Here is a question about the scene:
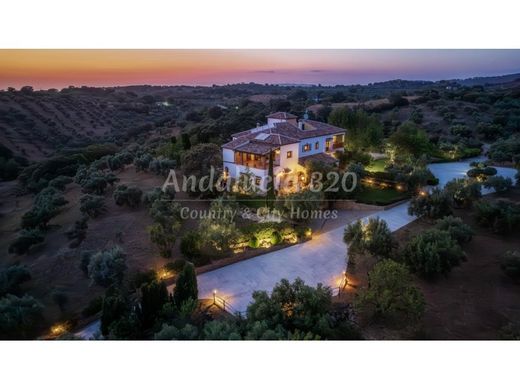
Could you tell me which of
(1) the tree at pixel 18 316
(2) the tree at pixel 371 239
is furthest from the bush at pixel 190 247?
(2) the tree at pixel 371 239

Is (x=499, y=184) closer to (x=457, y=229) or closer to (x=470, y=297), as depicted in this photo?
(x=457, y=229)

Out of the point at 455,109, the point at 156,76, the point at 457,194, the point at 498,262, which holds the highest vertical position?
the point at 156,76

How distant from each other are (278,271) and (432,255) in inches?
244

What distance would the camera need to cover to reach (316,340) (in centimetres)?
905

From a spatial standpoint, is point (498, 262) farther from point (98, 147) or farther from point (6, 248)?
point (98, 147)

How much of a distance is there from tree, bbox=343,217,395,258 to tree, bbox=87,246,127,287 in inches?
392

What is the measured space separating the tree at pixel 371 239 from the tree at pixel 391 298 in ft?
9.24

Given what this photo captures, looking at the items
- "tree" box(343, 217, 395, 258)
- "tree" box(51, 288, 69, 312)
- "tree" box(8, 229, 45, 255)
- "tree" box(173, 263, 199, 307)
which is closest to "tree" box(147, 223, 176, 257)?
"tree" box(51, 288, 69, 312)

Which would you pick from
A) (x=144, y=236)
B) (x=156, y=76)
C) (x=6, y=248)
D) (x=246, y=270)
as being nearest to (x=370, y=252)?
(x=246, y=270)

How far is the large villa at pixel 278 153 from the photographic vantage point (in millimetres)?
23031

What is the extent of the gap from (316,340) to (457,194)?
15.5m

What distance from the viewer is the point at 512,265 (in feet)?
42.6

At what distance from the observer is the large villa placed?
75.6 ft

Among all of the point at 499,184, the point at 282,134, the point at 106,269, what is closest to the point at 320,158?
the point at 282,134
